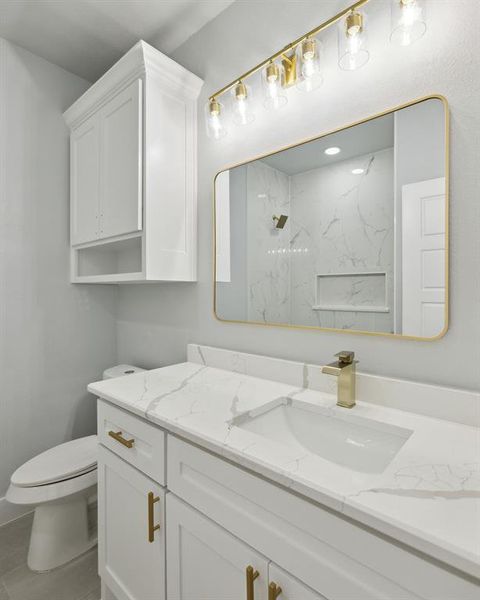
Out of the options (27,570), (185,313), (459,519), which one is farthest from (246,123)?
(27,570)

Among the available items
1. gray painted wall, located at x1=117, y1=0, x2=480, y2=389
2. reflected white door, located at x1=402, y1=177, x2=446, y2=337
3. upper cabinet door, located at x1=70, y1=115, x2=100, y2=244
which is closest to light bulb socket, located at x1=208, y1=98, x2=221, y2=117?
gray painted wall, located at x1=117, y1=0, x2=480, y2=389

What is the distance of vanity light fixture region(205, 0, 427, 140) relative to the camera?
0.99 meters

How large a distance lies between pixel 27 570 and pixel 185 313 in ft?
4.52

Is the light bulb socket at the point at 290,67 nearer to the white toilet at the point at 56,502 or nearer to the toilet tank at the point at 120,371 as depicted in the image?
the toilet tank at the point at 120,371

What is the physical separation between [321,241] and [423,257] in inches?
14.2

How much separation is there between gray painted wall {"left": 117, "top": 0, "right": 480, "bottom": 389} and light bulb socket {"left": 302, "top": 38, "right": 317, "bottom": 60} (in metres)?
0.10

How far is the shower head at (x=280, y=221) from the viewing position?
4.43 feet

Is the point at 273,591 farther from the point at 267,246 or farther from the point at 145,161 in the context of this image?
the point at 145,161

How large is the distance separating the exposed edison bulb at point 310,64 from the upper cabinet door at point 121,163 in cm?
75

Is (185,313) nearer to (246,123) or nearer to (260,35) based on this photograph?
(246,123)

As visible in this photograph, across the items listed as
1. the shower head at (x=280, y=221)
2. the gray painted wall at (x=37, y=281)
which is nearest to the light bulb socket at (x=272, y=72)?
the shower head at (x=280, y=221)

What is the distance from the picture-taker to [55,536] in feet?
5.00

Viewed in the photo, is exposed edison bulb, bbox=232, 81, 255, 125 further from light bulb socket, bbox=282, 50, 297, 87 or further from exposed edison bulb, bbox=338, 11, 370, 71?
exposed edison bulb, bbox=338, 11, 370, 71

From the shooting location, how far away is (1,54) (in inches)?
71.3
